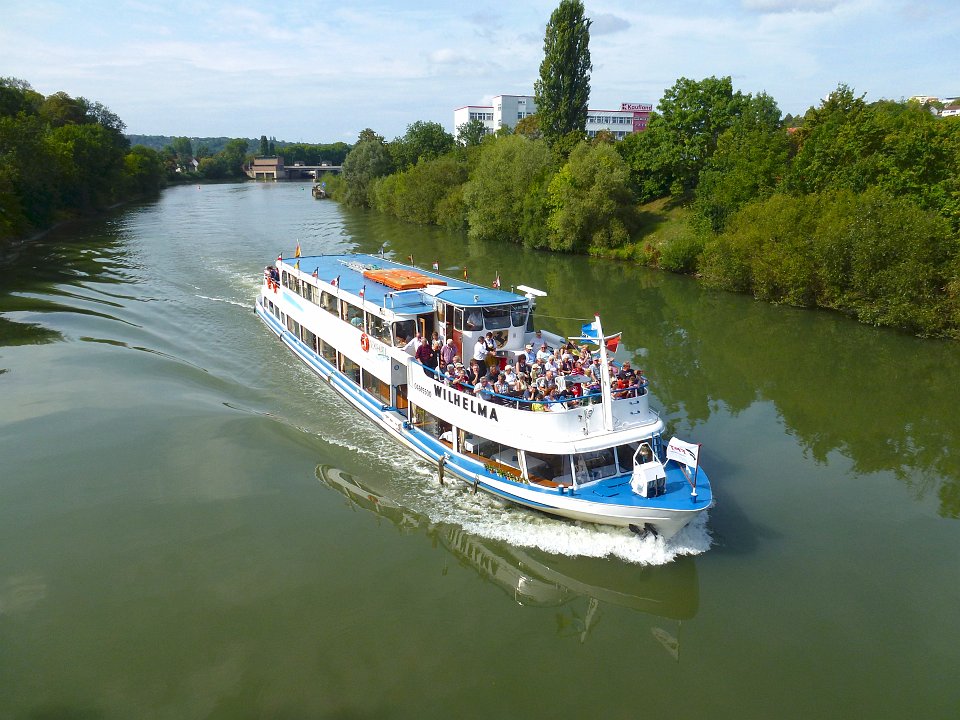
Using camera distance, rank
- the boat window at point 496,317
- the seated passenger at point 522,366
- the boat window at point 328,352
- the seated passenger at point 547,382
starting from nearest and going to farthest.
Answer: the seated passenger at point 547,382 → the seated passenger at point 522,366 → the boat window at point 496,317 → the boat window at point 328,352

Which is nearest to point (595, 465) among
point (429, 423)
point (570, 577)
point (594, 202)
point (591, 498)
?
point (591, 498)

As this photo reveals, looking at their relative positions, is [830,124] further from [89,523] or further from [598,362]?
[89,523]

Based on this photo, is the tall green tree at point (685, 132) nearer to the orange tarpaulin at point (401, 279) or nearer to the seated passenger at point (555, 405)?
the orange tarpaulin at point (401, 279)

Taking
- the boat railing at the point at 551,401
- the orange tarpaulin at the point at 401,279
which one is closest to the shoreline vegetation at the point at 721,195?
the boat railing at the point at 551,401

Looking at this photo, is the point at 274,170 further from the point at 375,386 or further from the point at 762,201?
the point at 375,386

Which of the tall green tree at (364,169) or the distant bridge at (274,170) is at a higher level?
the distant bridge at (274,170)
